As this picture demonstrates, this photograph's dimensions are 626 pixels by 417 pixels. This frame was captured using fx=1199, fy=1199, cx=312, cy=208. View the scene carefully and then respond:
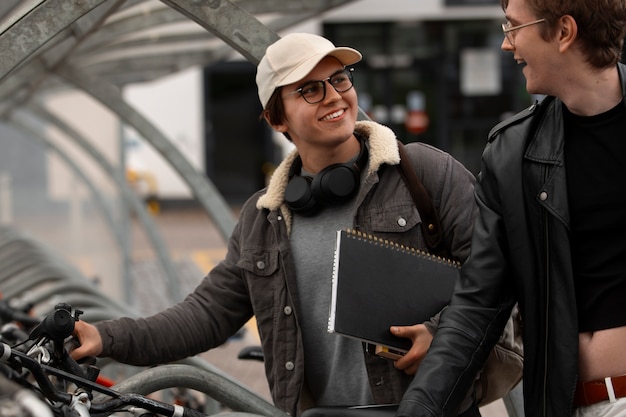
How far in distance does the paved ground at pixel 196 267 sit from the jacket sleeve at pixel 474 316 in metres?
2.95

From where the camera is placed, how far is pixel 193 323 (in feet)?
9.85

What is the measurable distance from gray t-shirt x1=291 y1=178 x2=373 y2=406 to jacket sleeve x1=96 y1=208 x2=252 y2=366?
0.83 ft

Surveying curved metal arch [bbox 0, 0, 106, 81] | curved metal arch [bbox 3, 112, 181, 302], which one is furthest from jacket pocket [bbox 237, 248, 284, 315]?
curved metal arch [bbox 3, 112, 181, 302]

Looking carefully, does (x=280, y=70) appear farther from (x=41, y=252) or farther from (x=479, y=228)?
(x=41, y=252)

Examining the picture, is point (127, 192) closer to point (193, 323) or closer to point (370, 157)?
point (193, 323)

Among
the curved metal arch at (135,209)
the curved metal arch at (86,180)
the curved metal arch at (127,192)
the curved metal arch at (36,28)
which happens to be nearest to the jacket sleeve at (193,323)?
the curved metal arch at (36,28)

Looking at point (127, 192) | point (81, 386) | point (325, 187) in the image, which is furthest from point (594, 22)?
point (127, 192)

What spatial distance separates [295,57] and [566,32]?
0.71 m

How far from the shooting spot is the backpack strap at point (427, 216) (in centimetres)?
269

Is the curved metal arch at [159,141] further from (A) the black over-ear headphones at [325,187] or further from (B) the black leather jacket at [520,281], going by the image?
(B) the black leather jacket at [520,281]

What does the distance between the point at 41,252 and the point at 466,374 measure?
16.3 feet

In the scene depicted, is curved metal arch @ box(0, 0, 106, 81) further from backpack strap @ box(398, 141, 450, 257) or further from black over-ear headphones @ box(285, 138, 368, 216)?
backpack strap @ box(398, 141, 450, 257)

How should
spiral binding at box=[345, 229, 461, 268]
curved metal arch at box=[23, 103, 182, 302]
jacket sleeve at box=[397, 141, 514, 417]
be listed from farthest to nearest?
curved metal arch at box=[23, 103, 182, 302] < spiral binding at box=[345, 229, 461, 268] < jacket sleeve at box=[397, 141, 514, 417]

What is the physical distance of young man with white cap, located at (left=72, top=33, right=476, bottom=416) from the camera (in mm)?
2707
